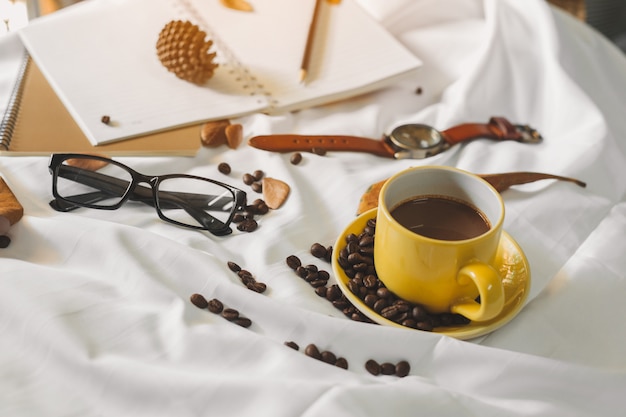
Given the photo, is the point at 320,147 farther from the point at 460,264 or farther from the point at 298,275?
the point at 460,264

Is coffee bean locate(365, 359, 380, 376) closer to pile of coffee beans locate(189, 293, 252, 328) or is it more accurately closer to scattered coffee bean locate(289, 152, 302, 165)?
pile of coffee beans locate(189, 293, 252, 328)

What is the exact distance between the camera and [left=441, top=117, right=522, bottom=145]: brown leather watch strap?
1.10 meters

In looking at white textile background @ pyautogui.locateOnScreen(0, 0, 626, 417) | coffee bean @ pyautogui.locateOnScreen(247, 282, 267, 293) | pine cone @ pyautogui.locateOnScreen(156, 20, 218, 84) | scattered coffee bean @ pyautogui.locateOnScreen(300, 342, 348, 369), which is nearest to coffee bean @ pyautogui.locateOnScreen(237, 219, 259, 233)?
white textile background @ pyautogui.locateOnScreen(0, 0, 626, 417)

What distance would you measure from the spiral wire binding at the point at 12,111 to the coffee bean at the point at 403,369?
0.63 m

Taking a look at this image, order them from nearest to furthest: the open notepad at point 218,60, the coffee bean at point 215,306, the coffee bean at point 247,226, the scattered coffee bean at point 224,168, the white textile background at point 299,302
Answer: the white textile background at point 299,302, the coffee bean at point 215,306, the coffee bean at point 247,226, the scattered coffee bean at point 224,168, the open notepad at point 218,60

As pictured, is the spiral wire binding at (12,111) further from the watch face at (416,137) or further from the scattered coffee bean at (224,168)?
the watch face at (416,137)

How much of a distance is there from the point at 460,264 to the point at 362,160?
1.21 feet

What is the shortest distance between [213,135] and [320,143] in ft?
0.52

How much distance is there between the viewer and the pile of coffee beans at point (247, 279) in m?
0.83

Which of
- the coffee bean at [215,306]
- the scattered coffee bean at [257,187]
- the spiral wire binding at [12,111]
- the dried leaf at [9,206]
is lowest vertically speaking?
the scattered coffee bean at [257,187]

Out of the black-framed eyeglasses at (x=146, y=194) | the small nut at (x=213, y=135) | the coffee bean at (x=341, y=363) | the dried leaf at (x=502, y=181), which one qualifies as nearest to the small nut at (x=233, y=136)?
the small nut at (x=213, y=135)

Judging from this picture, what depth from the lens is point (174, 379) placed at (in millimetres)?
695

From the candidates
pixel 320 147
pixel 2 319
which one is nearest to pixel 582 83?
pixel 320 147

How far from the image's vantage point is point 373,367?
0.74 meters
